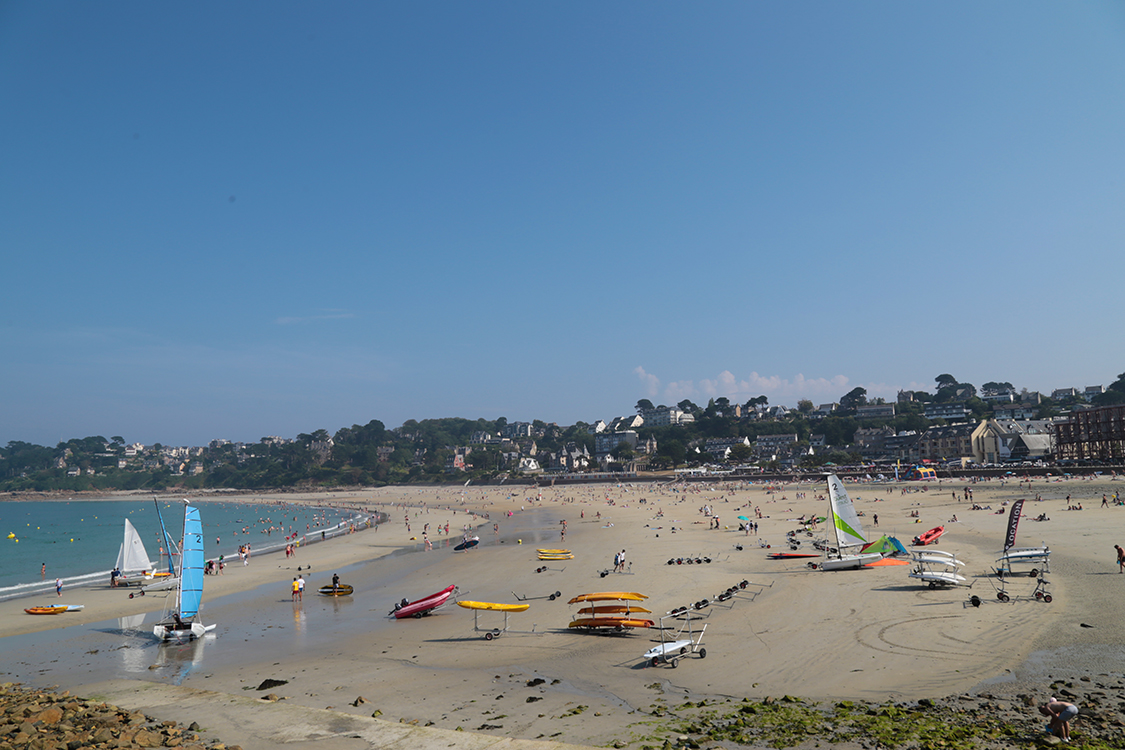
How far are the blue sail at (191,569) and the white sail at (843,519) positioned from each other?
23909 millimetres

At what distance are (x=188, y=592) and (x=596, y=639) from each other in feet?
45.2

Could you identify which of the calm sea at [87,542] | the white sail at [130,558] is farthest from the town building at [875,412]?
the white sail at [130,558]

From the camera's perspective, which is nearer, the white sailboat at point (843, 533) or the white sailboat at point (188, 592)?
the white sailboat at point (188, 592)

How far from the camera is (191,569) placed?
20.4 meters

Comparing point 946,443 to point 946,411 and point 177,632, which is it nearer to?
point 946,411

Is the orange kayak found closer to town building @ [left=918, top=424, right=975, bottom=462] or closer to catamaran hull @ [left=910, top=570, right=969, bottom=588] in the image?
catamaran hull @ [left=910, top=570, right=969, bottom=588]

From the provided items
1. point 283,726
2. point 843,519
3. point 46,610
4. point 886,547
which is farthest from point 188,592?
point 886,547

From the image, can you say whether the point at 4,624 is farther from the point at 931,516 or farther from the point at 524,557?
the point at 931,516

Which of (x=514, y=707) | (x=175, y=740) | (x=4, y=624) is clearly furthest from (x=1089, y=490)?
(x=4, y=624)

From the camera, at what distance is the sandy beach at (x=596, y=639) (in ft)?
40.8

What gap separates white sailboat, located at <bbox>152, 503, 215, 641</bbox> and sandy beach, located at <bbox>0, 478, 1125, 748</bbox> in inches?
27.4

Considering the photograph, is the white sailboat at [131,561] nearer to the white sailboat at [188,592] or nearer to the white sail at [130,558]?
the white sail at [130,558]

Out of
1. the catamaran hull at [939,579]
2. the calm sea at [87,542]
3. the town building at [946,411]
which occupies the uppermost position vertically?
the town building at [946,411]

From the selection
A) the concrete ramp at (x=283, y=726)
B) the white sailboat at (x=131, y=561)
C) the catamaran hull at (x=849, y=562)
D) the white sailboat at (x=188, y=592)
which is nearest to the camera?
the concrete ramp at (x=283, y=726)
